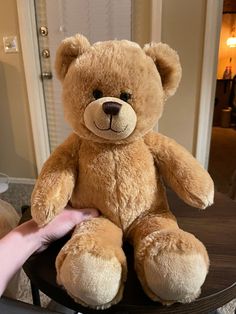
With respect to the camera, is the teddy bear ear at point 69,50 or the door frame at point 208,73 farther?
the door frame at point 208,73

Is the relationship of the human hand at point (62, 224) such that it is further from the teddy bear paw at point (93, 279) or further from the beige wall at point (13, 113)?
the beige wall at point (13, 113)

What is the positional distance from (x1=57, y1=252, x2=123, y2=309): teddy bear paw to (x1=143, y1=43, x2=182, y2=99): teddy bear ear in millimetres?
373

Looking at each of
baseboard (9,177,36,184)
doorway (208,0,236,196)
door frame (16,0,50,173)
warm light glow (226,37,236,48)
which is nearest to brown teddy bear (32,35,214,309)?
door frame (16,0,50,173)

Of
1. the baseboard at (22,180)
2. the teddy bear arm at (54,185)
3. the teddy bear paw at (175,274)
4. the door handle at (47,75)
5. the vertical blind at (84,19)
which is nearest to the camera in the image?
the teddy bear paw at (175,274)

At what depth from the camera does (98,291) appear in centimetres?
44

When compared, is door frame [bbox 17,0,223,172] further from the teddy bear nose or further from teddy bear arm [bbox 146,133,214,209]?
the teddy bear nose

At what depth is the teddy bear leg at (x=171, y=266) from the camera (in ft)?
1.45

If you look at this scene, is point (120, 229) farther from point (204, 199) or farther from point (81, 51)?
point (81, 51)

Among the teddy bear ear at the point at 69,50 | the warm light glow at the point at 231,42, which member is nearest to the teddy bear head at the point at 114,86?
the teddy bear ear at the point at 69,50

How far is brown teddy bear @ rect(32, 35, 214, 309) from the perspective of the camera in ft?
1.50

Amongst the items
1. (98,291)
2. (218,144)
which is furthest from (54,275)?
(218,144)

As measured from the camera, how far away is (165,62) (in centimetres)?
56

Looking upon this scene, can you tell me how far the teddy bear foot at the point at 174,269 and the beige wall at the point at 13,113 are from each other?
6.05 ft

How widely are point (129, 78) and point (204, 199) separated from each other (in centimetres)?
30
